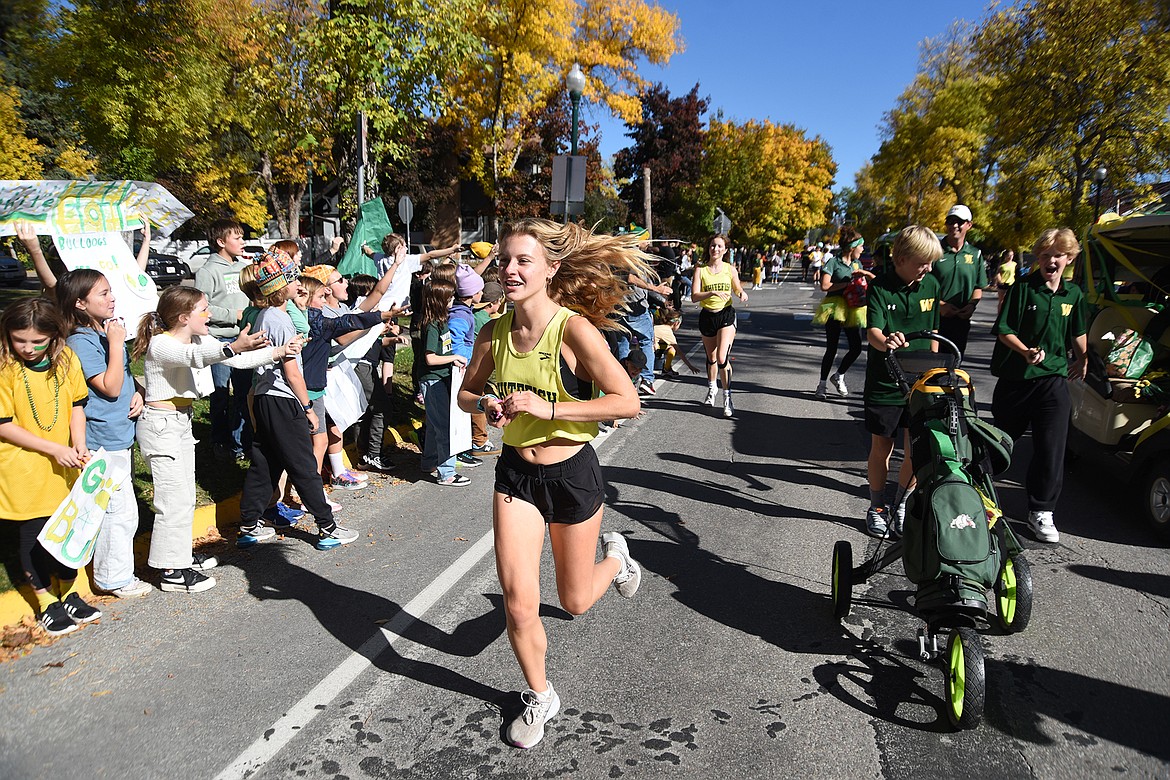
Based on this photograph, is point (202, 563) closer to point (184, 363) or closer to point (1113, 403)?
point (184, 363)

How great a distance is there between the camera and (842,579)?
3.84m

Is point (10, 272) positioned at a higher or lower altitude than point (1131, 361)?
lower

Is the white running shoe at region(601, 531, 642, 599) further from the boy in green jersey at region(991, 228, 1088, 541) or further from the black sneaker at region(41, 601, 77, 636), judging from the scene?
the boy in green jersey at region(991, 228, 1088, 541)

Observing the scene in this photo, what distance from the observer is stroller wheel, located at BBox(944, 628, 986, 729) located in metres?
2.95

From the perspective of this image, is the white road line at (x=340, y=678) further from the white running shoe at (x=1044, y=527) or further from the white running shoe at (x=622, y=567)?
the white running shoe at (x=1044, y=527)

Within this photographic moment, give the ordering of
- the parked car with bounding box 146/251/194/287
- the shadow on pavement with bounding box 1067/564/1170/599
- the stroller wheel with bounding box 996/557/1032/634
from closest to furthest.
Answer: the stroller wheel with bounding box 996/557/1032/634
the shadow on pavement with bounding box 1067/564/1170/599
the parked car with bounding box 146/251/194/287

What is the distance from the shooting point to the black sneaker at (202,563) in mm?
4527

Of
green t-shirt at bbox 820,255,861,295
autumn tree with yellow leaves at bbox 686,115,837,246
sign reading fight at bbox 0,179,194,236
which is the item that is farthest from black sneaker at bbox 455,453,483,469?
autumn tree with yellow leaves at bbox 686,115,837,246

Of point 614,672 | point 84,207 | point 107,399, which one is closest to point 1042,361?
point 614,672

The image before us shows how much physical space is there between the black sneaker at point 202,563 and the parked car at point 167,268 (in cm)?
2867

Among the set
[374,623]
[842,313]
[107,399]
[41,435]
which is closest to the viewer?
[41,435]

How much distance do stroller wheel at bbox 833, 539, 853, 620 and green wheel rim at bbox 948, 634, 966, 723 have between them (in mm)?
733

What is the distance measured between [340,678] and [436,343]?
136 inches

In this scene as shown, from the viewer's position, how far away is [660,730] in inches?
123
